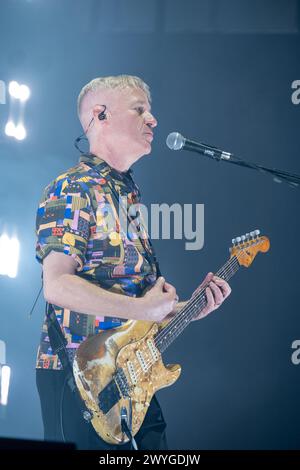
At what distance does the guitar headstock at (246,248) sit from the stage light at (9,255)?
1024mm

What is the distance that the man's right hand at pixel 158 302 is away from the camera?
2.20 meters

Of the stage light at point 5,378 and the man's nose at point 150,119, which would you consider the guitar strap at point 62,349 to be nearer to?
the stage light at point 5,378

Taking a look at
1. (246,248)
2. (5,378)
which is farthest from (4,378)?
(246,248)

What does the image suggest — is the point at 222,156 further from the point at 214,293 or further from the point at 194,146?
the point at 214,293

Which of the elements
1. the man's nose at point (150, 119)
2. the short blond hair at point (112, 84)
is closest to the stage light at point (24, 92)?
the short blond hair at point (112, 84)

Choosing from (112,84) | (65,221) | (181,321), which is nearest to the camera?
(65,221)

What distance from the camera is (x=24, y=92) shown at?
109 inches

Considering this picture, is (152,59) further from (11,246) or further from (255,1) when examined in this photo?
(11,246)

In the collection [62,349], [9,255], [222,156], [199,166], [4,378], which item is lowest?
[4,378]

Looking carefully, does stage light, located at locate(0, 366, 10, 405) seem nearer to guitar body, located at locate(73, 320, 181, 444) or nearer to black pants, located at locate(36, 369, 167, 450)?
black pants, located at locate(36, 369, 167, 450)

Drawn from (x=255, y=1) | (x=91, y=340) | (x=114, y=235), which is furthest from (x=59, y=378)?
(x=255, y=1)

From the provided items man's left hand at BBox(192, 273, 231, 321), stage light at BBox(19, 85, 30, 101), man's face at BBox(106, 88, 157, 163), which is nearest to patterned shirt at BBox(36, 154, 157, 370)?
man's face at BBox(106, 88, 157, 163)

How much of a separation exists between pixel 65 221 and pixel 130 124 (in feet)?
2.16

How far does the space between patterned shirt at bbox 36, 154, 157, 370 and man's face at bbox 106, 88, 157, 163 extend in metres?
0.16
